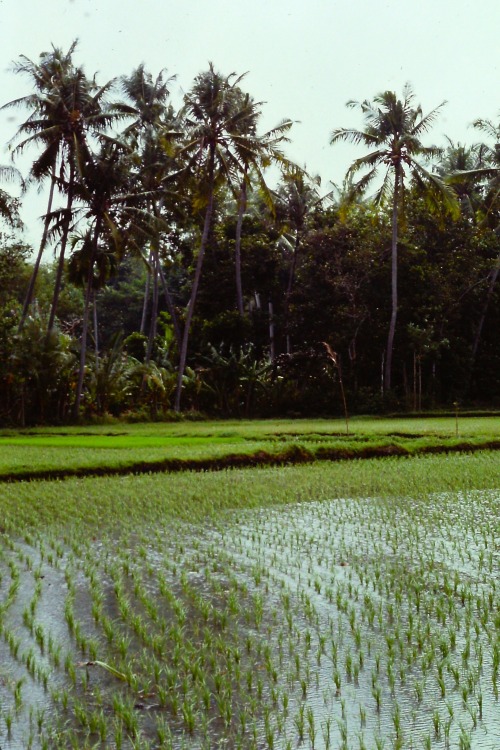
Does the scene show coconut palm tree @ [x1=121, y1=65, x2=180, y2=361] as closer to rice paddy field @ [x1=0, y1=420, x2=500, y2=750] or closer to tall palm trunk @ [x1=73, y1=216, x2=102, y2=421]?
tall palm trunk @ [x1=73, y1=216, x2=102, y2=421]

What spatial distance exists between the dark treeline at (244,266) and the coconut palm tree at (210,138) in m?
0.06

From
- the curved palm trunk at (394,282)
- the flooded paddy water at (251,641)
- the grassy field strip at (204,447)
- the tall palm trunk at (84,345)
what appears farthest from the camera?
the curved palm trunk at (394,282)

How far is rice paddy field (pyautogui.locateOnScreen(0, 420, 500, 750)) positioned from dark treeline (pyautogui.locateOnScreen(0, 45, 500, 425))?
13809 mm

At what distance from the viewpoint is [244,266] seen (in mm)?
27578

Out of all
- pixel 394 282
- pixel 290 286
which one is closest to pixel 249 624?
pixel 394 282

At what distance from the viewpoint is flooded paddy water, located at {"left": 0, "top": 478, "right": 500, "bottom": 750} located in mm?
2729

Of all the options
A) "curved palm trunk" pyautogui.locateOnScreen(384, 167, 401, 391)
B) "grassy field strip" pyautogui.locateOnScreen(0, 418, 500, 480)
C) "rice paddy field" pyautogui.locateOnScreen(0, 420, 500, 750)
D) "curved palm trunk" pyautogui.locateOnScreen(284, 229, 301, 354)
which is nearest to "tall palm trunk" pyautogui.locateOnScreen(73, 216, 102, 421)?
"grassy field strip" pyautogui.locateOnScreen(0, 418, 500, 480)

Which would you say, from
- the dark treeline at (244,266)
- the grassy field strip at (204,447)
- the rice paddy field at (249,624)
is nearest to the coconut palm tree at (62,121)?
the dark treeline at (244,266)

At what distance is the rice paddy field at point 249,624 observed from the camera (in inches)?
108

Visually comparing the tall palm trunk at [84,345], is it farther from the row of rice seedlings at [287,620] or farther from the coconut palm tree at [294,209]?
the row of rice seedlings at [287,620]

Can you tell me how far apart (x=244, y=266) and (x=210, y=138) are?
658cm

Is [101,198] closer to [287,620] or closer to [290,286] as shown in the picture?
[290,286]

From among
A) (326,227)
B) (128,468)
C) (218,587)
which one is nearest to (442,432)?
(128,468)

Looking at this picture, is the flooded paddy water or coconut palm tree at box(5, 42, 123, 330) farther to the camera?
coconut palm tree at box(5, 42, 123, 330)
